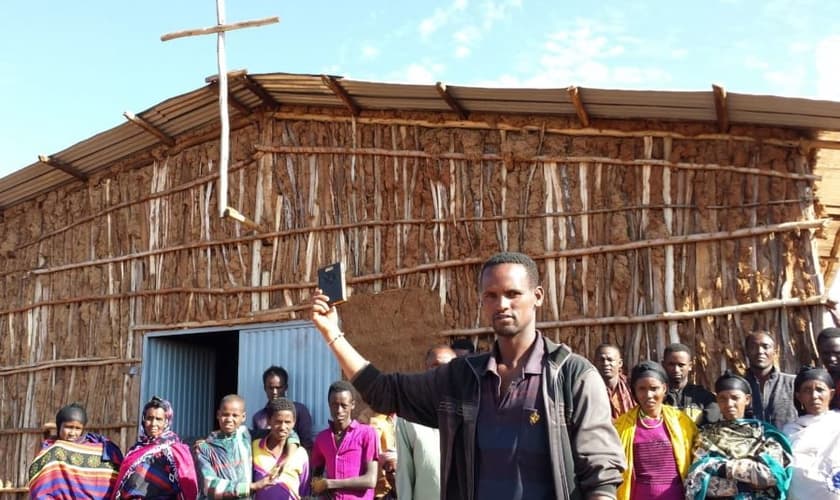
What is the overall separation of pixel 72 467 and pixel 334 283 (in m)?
4.43

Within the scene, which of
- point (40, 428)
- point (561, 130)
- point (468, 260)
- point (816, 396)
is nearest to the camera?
point (816, 396)

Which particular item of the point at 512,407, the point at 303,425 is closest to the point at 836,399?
the point at 512,407

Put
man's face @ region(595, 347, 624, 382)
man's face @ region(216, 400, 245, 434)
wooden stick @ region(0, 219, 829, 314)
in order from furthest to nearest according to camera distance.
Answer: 1. wooden stick @ region(0, 219, 829, 314)
2. man's face @ region(216, 400, 245, 434)
3. man's face @ region(595, 347, 624, 382)

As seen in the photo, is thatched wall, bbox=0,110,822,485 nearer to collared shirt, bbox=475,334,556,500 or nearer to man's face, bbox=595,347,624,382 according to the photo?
man's face, bbox=595,347,624,382

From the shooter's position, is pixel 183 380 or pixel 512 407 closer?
pixel 512 407

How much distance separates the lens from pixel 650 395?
4.88 m

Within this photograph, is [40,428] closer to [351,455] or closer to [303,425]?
[303,425]

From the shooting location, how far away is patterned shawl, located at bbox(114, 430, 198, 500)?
619 centimetres

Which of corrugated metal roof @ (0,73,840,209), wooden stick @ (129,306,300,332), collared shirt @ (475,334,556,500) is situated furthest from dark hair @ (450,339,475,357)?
collared shirt @ (475,334,556,500)

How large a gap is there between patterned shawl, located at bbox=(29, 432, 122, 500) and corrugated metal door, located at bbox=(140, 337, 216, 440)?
2.45m

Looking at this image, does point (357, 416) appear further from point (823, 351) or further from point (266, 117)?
point (823, 351)

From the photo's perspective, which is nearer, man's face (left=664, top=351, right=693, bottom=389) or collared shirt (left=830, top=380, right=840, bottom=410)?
collared shirt (left=830, top=380, right=840, bottom=410)

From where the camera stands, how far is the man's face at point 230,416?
20.0 ft

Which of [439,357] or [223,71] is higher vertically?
[223,71]
